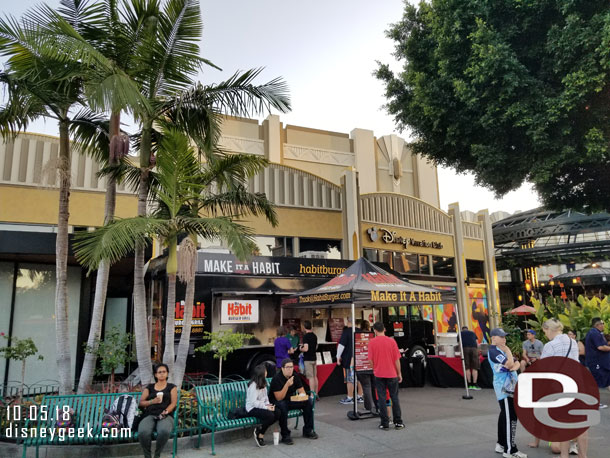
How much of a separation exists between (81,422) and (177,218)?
11.3ft

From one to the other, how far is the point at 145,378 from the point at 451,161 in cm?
1166

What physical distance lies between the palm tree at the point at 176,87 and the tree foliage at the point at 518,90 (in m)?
6.44

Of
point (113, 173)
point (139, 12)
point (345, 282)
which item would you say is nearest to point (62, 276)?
point (113, 173)

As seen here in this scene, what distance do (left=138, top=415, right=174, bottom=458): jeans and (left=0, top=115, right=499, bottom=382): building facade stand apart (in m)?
5.38

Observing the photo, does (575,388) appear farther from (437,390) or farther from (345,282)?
(437,390)

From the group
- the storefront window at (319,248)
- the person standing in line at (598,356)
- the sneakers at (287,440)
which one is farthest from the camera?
the storefront window at (319,248)

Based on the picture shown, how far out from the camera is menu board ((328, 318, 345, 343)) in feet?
49.0

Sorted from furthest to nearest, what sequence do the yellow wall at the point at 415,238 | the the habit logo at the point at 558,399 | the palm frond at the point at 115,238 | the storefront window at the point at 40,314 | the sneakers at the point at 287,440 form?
the yellow wall at the point at 415,238 → the storefront window at the point at 40,314 → the palm frond at the point at 115,238 → the sneakers at the point at 287,440 → the the habit logo at the point at 558,399

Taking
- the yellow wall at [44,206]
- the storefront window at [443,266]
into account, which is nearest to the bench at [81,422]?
the yellow wall at [44,206]

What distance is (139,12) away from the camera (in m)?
8.72

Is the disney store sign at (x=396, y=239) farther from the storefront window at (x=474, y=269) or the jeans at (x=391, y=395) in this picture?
the jeans at (x=391, y=395)

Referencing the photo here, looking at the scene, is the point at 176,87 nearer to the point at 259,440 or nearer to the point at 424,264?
the point at 259,440

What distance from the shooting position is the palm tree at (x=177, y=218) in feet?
24.0

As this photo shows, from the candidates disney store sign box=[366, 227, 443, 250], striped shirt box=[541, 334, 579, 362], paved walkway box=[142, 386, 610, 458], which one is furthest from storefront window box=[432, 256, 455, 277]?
striped shirt box=[541, 334, 579, 362]
